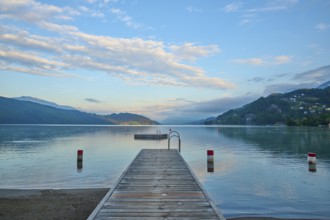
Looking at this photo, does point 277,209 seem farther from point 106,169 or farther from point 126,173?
point 106,169

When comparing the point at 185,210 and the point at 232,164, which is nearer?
the point at 185,210

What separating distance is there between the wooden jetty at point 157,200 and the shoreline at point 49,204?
2.01 metres

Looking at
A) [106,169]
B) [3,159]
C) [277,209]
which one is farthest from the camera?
[3,159]

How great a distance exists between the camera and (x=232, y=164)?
31.2 meters

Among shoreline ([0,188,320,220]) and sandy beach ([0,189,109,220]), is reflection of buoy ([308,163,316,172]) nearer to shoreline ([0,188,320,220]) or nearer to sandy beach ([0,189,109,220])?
shoreline ([0,188,320,220])

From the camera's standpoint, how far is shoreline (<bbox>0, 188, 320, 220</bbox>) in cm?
1220

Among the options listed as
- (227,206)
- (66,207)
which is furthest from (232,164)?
(66,207)

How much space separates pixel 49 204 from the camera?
45.2 feet

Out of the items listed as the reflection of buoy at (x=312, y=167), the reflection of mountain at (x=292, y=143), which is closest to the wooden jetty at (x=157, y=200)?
the reflection of buoy at (x=312, y=167)

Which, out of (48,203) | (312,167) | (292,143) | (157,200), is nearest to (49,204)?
(48,203)

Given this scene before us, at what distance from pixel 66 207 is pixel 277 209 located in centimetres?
1017

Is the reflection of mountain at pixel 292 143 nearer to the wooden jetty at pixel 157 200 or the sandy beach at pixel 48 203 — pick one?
the wooden jetty at pixel 157 200

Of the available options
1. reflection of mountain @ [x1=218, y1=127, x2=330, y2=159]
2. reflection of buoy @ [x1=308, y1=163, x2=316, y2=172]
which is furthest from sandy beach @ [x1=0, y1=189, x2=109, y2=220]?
reflection of mountain @ [x1=218, y1=127, x2=330, y2=159]

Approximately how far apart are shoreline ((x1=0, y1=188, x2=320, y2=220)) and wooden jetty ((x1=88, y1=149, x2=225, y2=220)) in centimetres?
201
